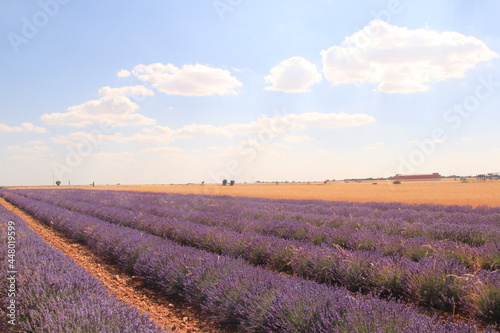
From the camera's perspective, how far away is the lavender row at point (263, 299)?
2.23 metres

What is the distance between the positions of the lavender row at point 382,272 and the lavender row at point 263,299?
1.64ft

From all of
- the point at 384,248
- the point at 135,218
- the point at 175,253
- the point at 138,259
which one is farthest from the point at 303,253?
the point at 135,218

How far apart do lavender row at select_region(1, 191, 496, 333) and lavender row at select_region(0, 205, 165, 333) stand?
85cm

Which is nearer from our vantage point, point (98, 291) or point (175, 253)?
point (98, 291)

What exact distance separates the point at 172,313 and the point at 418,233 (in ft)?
16.6

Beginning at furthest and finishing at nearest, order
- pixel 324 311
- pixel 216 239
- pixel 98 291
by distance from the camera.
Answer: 1. pixel 216 239
2. pixel 98 291
3. pixel 324 311

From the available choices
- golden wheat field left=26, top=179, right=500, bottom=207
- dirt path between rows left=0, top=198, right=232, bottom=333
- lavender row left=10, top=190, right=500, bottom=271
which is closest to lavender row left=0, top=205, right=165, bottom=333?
dirt path between rows left=0, top=198, right=232, bottom=333

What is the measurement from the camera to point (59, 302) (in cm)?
254

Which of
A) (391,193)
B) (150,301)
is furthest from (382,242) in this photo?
(391,193)

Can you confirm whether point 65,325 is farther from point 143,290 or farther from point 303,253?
point 303,253

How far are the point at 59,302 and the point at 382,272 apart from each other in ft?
10.7

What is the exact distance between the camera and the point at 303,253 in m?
4.59

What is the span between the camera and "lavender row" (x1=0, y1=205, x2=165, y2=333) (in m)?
2.17

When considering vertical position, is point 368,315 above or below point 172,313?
above
